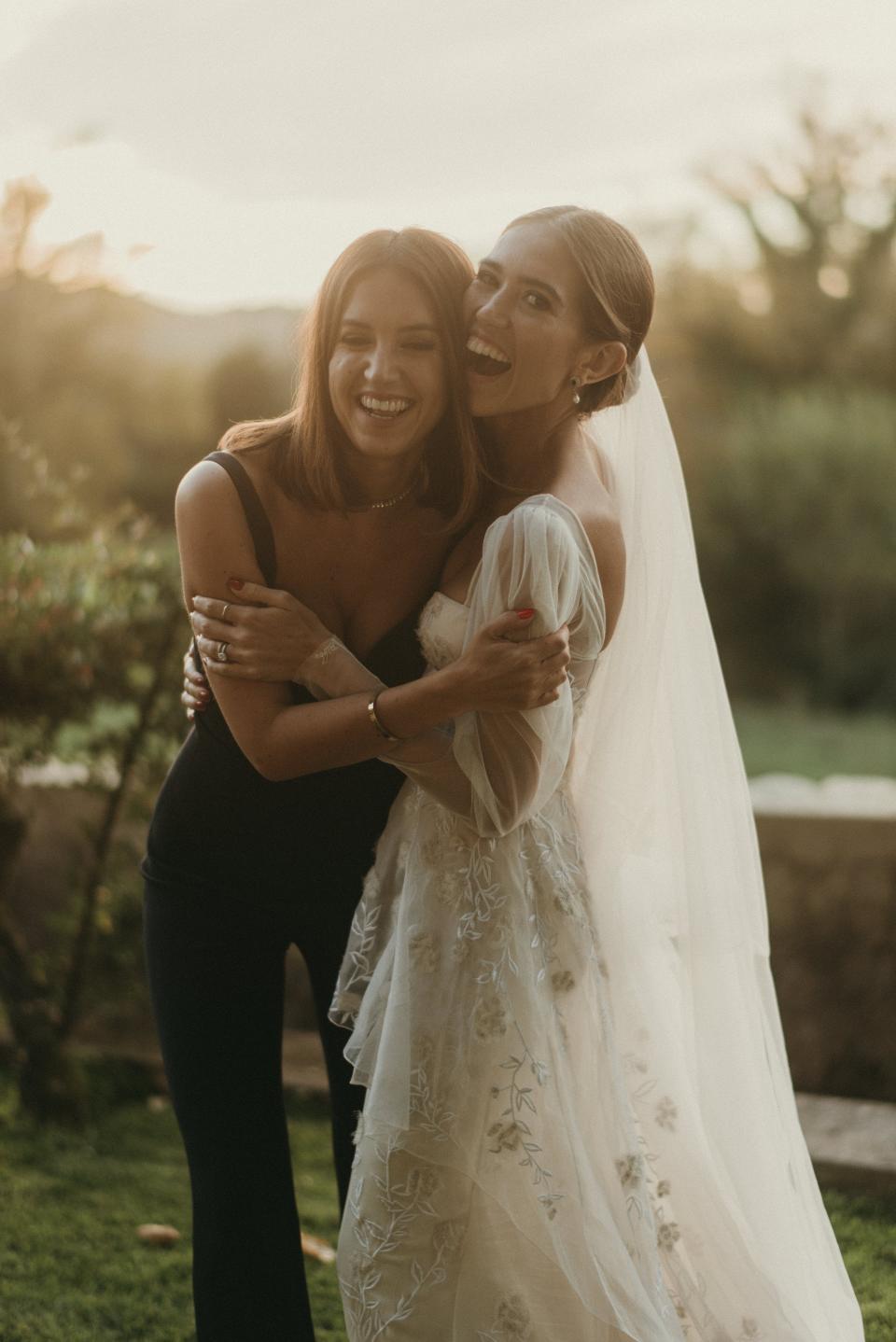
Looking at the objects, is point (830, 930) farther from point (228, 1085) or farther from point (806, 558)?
point (806, 558)

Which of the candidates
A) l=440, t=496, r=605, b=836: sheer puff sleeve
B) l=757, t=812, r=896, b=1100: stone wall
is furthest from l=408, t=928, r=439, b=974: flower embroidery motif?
l=757, t=812, r=896, b=1100: stone wall

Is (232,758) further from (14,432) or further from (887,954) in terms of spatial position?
(887,954)

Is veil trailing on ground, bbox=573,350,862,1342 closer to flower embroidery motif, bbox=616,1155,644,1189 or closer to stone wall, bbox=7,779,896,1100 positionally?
flower embroidery motif, bbox=616,1155,644,1189

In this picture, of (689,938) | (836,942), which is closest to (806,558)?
(836,942)

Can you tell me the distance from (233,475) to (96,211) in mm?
5564

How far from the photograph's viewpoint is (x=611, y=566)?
2.11 meters

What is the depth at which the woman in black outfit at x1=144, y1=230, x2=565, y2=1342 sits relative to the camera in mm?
2119

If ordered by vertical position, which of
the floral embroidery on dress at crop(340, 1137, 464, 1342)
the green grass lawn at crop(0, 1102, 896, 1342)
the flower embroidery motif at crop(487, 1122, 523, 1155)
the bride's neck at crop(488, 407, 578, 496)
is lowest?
the green grass lawn at crop(0, 1102, 896, 1342)

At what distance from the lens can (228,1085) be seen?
7.30 ft

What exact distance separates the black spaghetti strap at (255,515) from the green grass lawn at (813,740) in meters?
8.38

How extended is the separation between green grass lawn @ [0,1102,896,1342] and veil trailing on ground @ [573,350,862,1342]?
68cm

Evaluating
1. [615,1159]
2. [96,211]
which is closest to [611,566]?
[615,1159]

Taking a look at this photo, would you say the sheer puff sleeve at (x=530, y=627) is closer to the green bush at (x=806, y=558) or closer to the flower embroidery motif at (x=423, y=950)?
the flower embroidery motif at (x=423, y=950)

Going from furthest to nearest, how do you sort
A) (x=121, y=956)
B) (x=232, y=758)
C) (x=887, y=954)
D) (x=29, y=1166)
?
(x=887, y=954), (x=121, y=956), (x=29, y=1166), (x=232, y=758)
